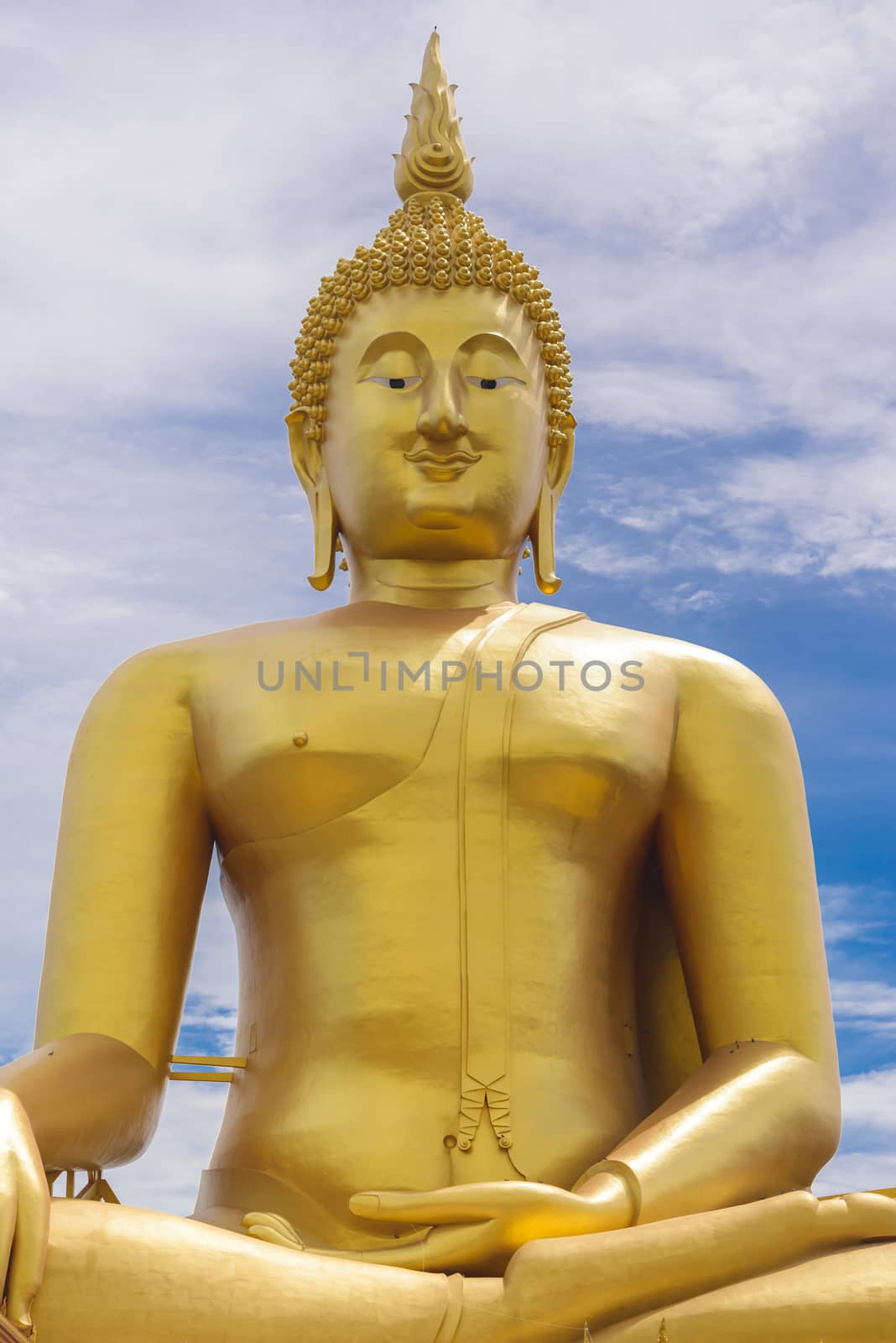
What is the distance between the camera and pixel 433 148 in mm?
9758

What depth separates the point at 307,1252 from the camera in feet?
23.2

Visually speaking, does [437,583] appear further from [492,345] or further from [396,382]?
[492,345]

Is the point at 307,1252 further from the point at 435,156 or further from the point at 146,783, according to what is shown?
the point at 435,156

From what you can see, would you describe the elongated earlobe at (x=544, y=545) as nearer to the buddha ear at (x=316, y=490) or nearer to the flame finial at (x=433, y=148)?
the buddha ear at (x=316, y=490)

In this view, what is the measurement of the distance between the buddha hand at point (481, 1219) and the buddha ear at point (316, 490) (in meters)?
2.78

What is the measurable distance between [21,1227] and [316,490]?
349cm

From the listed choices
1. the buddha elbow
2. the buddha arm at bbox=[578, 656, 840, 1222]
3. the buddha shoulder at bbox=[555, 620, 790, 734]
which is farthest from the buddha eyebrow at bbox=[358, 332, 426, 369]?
the buddha elbow

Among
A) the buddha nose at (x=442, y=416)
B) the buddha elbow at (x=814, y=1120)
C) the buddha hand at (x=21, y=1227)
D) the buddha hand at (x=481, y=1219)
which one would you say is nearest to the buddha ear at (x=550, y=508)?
the buddha nose at (x=442, y=416)

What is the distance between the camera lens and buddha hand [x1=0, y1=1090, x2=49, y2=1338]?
6.68 m

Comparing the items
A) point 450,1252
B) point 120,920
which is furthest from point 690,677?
point 450,1252

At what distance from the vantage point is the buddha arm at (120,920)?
7.82 m

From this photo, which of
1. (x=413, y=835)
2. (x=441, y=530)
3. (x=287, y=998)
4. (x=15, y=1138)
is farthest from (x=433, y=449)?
(x=15, y=1138)

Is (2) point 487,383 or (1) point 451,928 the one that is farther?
(2) point 487,383

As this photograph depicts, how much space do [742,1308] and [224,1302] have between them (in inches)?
57.2
